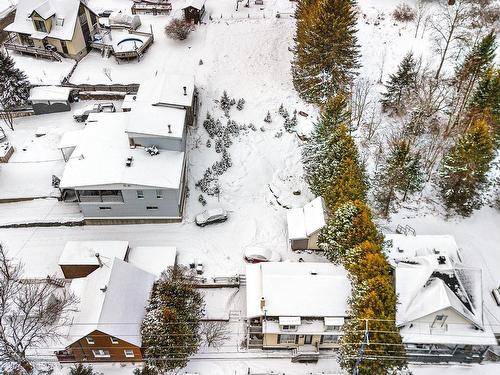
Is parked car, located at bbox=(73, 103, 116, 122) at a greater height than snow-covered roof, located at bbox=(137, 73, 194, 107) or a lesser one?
lesser

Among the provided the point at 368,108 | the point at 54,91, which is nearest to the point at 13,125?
the point at 54,91

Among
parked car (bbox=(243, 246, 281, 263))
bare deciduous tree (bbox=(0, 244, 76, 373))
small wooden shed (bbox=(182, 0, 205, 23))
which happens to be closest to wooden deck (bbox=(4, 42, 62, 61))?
small wooden shed (bbox=(182, 0, 205, 23))

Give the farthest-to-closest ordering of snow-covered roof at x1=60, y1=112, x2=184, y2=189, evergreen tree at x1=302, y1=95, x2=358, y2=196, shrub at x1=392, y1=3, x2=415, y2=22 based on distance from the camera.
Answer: shrub at x1=392, y1=3, x2=415, y2=22 → snow-covered roof at x1=60, y1=112, x2=184, y2=189 → evergreen tree at x1=302, y1=95, x2=358, y2=196

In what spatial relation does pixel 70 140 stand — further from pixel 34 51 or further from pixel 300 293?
pixel 300 293

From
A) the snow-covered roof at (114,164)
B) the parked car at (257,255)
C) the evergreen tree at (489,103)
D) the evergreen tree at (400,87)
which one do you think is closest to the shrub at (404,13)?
the evergreen tree at (400,87)

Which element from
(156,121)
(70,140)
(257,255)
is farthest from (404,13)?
(70,140)

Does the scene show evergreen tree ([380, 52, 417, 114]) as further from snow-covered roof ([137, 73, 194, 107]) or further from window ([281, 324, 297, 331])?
window ([281, 324, 297, 331])
